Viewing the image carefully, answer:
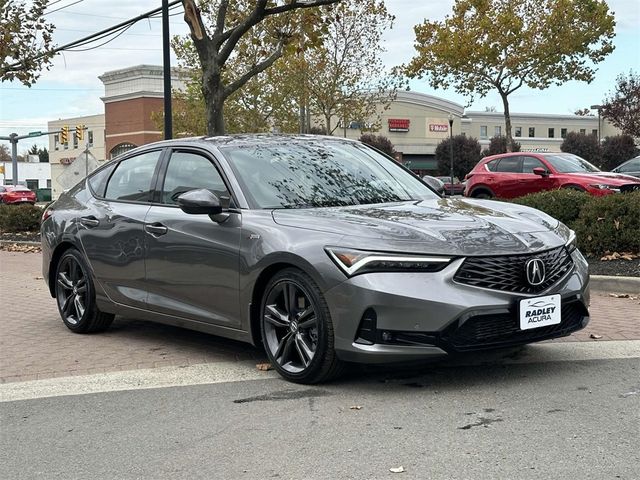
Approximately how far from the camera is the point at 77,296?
6977 mm

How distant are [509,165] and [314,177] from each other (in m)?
11.9

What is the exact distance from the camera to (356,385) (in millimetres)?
4941

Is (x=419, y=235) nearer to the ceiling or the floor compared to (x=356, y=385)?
nearer to the ceiling

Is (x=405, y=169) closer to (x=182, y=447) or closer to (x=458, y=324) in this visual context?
(x=458, y=324)

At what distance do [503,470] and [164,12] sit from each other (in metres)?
15.4

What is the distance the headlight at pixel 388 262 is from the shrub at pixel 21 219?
56.2 ft

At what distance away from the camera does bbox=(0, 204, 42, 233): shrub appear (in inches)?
785

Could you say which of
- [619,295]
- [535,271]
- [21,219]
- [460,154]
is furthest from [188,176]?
[460,154]

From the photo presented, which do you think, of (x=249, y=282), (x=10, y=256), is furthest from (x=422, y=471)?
(x=10, y=256)

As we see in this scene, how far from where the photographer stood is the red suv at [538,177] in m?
→ 14.5

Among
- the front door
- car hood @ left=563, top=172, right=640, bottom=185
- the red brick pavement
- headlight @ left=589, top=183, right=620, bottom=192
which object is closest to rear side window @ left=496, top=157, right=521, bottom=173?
car hood @ left=563, top=172, right=640, bottom=185

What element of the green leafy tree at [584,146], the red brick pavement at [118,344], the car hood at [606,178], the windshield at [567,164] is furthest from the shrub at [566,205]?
the green leafy tree at [584,146]

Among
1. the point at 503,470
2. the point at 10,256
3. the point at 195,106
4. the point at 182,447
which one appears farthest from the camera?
the point at 195,106

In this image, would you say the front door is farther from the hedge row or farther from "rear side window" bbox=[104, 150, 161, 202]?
the hedge row
